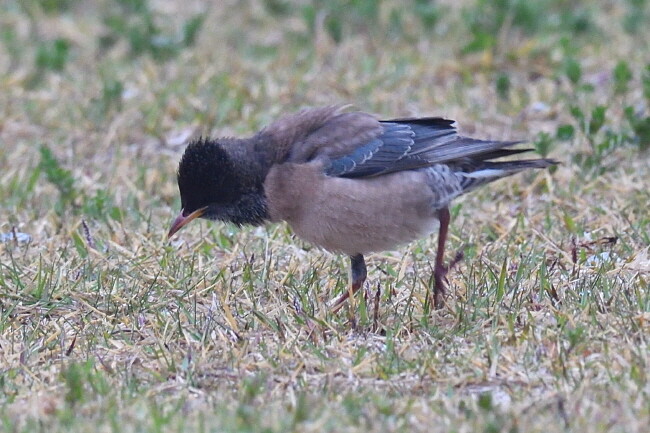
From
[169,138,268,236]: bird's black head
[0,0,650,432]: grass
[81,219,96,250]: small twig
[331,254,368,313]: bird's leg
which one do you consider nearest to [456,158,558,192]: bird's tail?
[0,0,650,432]: grass

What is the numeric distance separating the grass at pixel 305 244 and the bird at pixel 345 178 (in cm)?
33

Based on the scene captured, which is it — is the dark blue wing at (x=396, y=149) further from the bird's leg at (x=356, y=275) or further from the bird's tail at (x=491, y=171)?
the bird's leg at (x=356, y=275)

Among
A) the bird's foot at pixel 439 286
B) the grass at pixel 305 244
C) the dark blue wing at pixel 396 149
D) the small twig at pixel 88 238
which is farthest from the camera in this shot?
the small twig at pixel 88 238

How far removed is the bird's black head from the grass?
382mm

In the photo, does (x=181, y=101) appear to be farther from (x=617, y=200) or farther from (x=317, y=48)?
(x=617, y=200)

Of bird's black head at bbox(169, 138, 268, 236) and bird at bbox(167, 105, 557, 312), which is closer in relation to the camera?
bird at bbox(167, 105, 557, 312)

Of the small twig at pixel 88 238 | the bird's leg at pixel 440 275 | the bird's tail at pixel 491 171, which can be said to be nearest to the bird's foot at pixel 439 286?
the bird's leg at pixel 440 275

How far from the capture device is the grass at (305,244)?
4836 millimetres

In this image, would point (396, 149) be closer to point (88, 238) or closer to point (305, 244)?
point (305, 244)

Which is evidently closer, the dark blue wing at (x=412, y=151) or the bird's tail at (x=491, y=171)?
the dark blue wing at (x=412, y=151)

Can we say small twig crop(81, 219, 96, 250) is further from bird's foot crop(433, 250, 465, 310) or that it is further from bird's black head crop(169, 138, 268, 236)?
bird's foot crop(433, 250, 465, 310)

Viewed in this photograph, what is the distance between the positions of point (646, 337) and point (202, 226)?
316 centimetres

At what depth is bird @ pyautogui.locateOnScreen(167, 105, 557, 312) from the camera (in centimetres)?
603

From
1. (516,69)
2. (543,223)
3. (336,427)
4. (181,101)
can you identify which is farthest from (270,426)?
(516,69)
